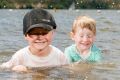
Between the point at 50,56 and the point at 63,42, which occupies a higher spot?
the point at 50,56

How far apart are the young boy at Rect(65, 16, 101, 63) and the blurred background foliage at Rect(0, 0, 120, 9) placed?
→ 99082mm

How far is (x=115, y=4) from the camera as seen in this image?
122 m

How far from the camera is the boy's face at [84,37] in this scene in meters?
7.33

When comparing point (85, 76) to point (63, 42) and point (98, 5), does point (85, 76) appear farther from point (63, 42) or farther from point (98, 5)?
point (98, 5)

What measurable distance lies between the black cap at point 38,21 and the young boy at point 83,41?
55.9 inches

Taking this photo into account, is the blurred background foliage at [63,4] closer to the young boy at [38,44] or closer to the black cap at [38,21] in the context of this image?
the young boy at [38,44]

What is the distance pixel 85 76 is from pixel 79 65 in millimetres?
1087

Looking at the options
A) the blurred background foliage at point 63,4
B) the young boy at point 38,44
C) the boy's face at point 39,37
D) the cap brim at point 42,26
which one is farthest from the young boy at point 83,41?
the blurred background foliage at point 63,4

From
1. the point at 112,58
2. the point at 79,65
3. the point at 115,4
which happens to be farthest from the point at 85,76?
the point at 115,4

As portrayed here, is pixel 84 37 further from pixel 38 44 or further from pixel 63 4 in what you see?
pixel 63 4

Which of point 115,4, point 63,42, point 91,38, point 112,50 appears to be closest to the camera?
point 91,38

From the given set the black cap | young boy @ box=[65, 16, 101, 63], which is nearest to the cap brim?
the black cap

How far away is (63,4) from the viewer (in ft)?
400

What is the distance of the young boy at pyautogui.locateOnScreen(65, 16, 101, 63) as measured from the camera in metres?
7.32
